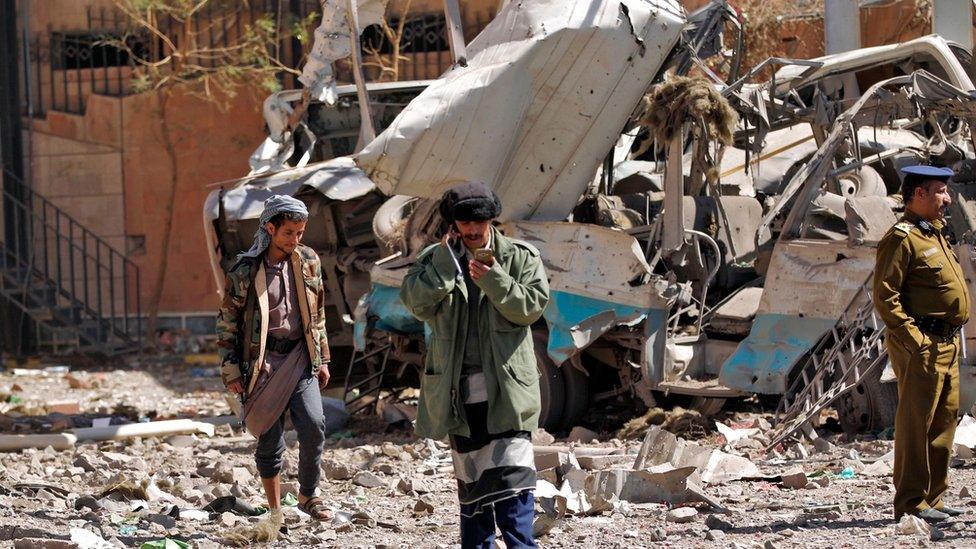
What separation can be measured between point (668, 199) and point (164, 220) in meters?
10.5

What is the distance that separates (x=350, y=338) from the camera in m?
11.2

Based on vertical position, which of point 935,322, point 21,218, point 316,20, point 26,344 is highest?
point 316,20

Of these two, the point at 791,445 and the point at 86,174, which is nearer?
the point at 791,445

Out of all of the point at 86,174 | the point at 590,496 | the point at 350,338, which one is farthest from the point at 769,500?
the point at 86,174

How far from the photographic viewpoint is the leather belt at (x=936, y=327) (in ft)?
18.5

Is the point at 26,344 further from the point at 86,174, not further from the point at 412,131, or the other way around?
the point at 412,131

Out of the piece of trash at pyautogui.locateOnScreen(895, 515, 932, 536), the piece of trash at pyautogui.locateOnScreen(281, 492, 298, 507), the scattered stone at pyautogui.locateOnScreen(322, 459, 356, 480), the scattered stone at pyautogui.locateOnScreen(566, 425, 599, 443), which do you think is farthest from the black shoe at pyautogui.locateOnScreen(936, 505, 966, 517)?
the scattered stone at pyautogui.locateOnScreen(566, 425, 599, 443)

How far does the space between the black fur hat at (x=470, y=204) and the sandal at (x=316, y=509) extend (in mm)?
2007

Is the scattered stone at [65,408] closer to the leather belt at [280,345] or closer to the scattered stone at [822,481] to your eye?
the leather belt at [280,345]

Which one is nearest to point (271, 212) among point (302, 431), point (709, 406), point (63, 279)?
point (302, 431)

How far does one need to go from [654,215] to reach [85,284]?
32.6 feet

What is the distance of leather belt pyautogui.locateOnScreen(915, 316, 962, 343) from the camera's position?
565 cm

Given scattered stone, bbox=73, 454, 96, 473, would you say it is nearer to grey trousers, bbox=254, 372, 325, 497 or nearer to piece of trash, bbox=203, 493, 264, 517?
piece of trash, bbox=203, 493, 264, 517

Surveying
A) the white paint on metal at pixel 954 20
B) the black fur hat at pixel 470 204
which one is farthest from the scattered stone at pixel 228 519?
the white paint on metal at pixel 954 20
